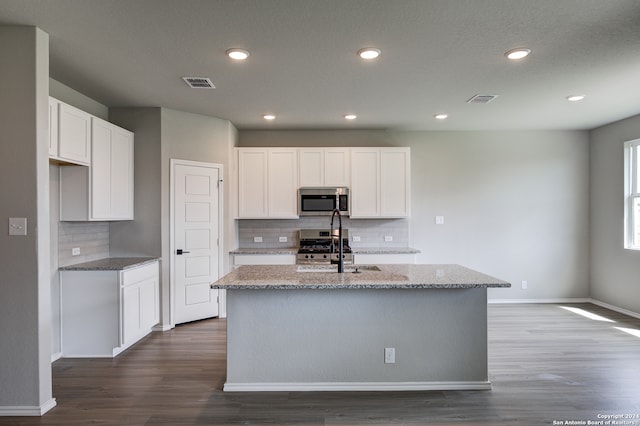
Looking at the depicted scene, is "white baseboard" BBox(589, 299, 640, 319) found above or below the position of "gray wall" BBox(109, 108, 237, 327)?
below

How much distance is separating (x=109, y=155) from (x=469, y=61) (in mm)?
3693

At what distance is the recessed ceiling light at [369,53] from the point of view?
2822mm

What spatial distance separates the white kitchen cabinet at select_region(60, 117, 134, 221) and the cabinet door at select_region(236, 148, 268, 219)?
4.60 feet

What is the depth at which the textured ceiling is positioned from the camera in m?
2.31

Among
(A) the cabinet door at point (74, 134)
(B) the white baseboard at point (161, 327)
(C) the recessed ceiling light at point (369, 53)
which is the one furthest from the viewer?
(B) the white baseboard at point (161, 327)

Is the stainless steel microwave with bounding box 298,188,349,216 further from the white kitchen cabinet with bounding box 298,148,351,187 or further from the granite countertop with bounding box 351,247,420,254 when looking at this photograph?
the granite countertop with bounding box 351,247,420,254

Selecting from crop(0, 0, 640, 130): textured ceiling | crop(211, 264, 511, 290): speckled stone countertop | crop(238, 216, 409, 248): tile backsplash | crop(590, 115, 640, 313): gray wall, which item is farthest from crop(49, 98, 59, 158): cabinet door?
crop(590, 115, 640, 313): gray wall

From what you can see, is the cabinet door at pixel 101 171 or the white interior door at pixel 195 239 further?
the white interior door at pixel 195 239

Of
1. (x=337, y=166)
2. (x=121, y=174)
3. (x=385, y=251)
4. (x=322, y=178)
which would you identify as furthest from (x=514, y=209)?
(x=121, y=174)

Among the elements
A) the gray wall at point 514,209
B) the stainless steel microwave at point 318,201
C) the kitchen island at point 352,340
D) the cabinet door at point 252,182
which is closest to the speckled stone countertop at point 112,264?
the cabinet door at point 252,182

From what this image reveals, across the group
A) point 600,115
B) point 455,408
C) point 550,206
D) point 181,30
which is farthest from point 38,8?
point 550,206

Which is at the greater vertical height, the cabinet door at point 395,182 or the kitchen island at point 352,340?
the cabinet door at point 395,182

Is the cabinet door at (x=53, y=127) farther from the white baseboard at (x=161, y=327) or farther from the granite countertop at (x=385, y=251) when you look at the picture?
the granite countertop at (x=385, y=251)

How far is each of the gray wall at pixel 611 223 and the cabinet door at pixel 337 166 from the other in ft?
12.3
